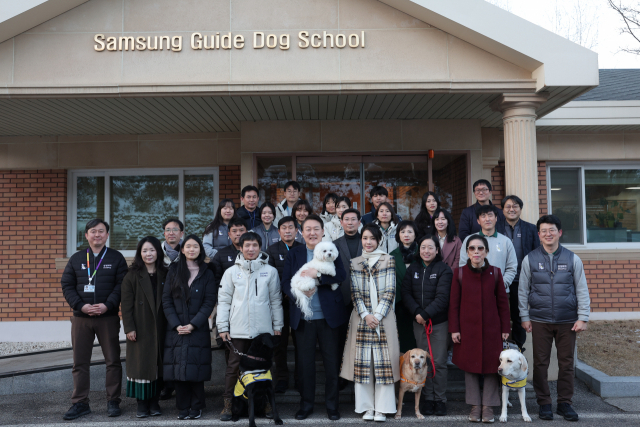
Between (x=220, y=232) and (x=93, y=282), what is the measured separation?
5.00 ft

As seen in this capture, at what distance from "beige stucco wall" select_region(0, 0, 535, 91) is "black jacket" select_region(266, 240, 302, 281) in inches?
86.3

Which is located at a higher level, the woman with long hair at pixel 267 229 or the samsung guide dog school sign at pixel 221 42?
the samsung guide dog school sign at pixel 221 42

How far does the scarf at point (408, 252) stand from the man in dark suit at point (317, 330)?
2.45ft

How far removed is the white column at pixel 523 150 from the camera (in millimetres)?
6270

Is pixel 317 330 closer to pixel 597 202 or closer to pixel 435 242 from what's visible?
pixel 435 242

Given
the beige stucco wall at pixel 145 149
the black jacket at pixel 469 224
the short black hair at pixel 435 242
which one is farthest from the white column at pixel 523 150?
the beige stucco wall at pixel 145 149

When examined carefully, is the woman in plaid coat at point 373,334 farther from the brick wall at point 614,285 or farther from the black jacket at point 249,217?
the brick wall at point 614,285

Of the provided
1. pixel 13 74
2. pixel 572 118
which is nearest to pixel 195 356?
pixel 13 74

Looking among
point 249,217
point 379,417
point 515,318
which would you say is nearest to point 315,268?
point 379,417

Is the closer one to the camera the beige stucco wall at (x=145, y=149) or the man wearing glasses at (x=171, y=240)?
the man wearing glasses at (x=171, y=240)

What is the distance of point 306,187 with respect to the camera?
8500mm

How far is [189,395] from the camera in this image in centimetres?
496

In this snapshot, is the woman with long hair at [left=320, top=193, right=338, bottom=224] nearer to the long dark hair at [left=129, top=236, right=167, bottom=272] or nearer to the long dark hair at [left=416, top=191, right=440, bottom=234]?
the long dark hair at [left=416, top=191, right=440, bottom=234]

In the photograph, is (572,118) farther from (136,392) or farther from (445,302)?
(136,392)
